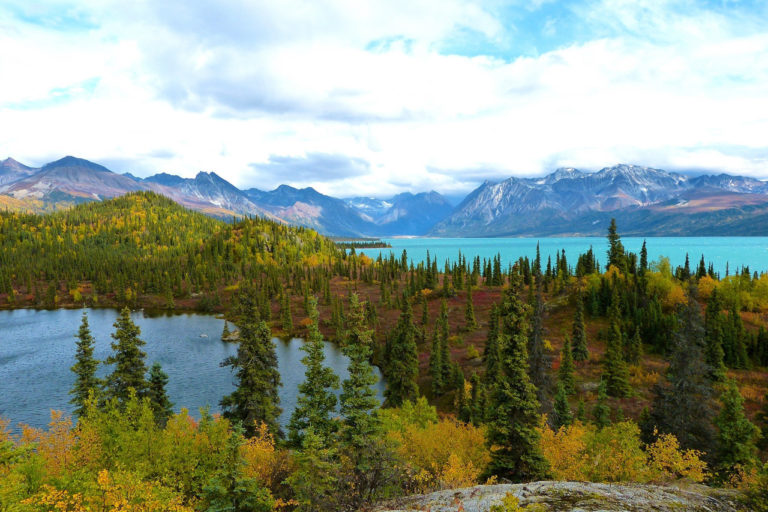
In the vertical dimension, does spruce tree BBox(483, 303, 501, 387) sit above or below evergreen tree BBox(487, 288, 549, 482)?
below

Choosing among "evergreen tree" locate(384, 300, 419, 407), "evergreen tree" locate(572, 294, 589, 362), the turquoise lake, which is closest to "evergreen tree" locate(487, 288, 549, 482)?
the turquoise lake

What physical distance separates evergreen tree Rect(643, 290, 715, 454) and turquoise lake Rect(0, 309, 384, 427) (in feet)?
162

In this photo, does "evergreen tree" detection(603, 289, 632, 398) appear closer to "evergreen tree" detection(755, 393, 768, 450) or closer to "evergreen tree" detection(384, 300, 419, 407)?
"evergreen tree" detection(755, 393, 768, 450)

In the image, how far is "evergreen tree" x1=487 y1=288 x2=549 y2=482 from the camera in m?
29.7

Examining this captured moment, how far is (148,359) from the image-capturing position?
9388 cm

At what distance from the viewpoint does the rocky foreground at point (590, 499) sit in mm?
15338

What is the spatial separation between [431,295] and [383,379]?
3136 inches

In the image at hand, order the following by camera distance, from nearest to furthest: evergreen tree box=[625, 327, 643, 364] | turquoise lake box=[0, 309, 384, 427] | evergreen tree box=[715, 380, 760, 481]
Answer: evergreen tree box=[715, 380, 760, 481], turquoise lake box=[0, 309, 384, 427], evergreen tree box=[625, 327, 643, 364]

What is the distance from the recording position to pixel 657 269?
111062 millimetres

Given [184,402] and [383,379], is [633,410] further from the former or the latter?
[184,402]

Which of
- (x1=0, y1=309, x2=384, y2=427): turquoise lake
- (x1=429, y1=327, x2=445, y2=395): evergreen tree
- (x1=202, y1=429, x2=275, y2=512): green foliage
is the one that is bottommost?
(x1=0, y1=309, x2=384, y2=427): turquoise lake

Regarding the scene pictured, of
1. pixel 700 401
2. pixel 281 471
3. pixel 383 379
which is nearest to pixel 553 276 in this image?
pixel 383 379

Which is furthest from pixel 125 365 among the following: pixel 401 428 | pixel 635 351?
pixel 635 351

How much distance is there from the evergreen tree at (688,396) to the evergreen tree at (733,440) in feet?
3.78
